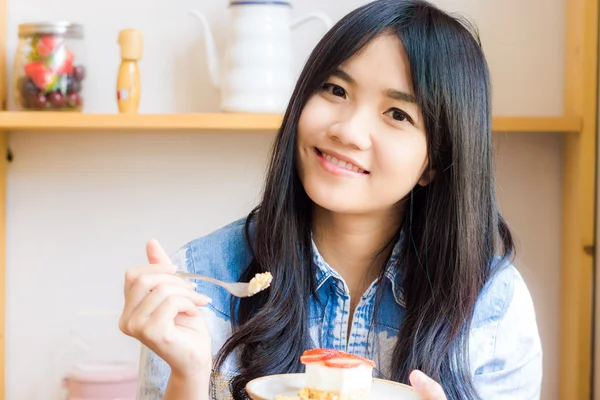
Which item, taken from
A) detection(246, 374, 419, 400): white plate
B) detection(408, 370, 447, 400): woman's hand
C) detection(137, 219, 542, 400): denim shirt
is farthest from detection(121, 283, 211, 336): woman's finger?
detection(137, 219, 542, 400): denim shirt

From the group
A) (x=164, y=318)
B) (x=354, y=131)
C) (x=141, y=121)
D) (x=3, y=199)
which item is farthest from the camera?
(x=3, y=199)

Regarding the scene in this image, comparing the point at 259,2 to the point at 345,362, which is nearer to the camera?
the point at 345,362

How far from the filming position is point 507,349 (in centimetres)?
136

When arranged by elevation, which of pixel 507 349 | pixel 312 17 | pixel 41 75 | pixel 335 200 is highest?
pixel 312 17

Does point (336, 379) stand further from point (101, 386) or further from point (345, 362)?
point (101, 386)

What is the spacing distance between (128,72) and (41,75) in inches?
6.8

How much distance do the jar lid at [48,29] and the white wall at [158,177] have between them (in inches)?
6.1

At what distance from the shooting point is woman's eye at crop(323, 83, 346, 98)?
4.09ft

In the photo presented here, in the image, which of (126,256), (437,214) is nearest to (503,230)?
(437,214)

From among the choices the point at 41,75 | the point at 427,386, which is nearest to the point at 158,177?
the point at 41,75

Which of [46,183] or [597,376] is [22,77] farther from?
[597,376]

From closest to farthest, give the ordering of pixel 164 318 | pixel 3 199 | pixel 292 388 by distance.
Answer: pixel 164 318, pixel 292 388, pixel 3 199

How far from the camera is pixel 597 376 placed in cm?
189

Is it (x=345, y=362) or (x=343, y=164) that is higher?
(x=343, y=164)
